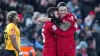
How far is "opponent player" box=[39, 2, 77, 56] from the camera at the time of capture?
42.3ft

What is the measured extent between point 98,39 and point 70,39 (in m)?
6.14

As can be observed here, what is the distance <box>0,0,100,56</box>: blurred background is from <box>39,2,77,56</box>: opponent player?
3.73 m

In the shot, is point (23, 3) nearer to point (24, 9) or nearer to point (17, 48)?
point (24, 9)

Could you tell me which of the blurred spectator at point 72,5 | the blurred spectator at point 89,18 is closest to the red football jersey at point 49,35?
the blurred spectator at point 89,18

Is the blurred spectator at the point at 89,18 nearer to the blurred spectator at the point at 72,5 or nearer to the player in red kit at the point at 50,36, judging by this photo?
the blurred spectator at the point at 72,5

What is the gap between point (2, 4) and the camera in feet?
68.0

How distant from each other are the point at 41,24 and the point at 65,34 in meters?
6.13

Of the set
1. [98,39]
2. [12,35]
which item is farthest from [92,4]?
[12,35]

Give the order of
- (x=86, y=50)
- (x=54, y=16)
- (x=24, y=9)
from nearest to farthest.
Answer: (x=54, y=16)
(x=86, y=50)
(x=24, y=9)

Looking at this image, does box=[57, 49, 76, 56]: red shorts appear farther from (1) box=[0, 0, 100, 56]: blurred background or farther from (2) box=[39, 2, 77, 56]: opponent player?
(1) box=[0, 0, 100, 56]: blurred background

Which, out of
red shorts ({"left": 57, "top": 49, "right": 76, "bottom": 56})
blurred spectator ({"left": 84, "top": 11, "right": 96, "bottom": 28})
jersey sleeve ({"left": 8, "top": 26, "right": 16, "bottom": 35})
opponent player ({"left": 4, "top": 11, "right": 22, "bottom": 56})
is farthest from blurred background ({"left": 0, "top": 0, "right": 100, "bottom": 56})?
red shorts ({"left": 57, "top": 49, "right": 76, "bottom": 56})

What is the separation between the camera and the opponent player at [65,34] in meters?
12.9

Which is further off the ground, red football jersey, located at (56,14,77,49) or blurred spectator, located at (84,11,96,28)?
red football jersey, located at (56,14,77,49)

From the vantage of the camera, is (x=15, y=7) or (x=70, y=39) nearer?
(x=70, y=39)
